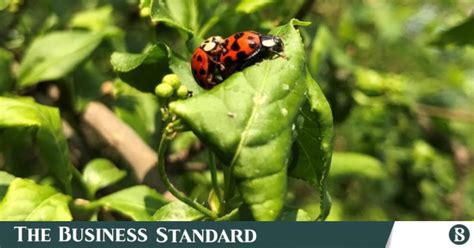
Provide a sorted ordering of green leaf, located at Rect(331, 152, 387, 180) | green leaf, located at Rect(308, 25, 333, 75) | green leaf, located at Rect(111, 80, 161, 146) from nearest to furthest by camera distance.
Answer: green leaf, located at Rect(111, 80, 161, 146) < green leaf, located at Rect(308, 25, 333, 75) < green leaf, located at Rect(331, 152, 387, 180)

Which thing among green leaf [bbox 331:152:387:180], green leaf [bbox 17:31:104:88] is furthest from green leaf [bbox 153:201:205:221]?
green leaf [bbox 331:152:387:180]

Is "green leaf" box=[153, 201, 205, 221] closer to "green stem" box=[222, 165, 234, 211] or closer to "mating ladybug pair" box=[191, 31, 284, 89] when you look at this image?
"green stem" box=[222, 165, 234, 211]

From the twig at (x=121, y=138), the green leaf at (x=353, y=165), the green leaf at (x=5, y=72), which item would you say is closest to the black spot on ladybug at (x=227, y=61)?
the twig at (x=121, y=138)

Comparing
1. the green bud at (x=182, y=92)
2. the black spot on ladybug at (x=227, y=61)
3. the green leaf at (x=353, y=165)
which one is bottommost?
the green leaf at (x=353, y=165)

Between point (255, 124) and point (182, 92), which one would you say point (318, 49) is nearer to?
point (182, 92)

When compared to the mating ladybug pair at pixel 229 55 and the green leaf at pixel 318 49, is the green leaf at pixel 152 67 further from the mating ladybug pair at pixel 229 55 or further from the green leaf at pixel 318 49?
the green leaf at pixel 318 49
